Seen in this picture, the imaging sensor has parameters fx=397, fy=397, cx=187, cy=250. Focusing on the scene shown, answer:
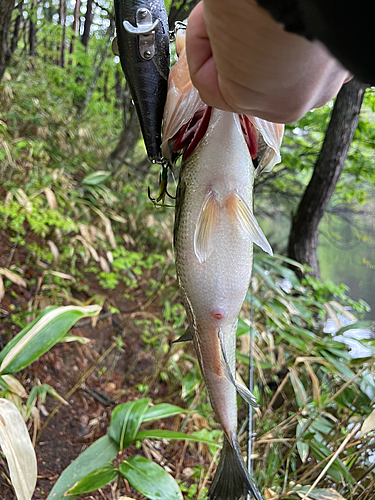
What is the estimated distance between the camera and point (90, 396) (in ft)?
6.89

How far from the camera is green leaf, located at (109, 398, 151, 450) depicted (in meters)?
1.28

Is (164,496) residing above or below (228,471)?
below

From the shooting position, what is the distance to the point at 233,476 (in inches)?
26.8

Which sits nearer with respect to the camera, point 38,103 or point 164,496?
point 164,496

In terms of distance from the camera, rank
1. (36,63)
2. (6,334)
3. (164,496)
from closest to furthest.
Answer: (164,496)
(6,334)
(36,63)

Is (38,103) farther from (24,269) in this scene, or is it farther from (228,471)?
(228,471)

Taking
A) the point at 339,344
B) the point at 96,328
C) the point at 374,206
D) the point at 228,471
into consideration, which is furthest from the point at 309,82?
the point at 374,206

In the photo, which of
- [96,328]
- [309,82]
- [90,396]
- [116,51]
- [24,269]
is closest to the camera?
→ [309,82]

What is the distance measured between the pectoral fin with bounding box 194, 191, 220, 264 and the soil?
4.23ft

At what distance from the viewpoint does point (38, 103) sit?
3.39 m

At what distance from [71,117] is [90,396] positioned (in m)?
2.66

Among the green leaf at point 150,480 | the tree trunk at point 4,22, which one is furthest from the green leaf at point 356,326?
the tree trunk at point 4,22

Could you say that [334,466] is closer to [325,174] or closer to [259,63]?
[259,63]

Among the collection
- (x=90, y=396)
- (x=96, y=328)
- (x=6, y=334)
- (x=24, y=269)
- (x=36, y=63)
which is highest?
(x=36, y=63)
